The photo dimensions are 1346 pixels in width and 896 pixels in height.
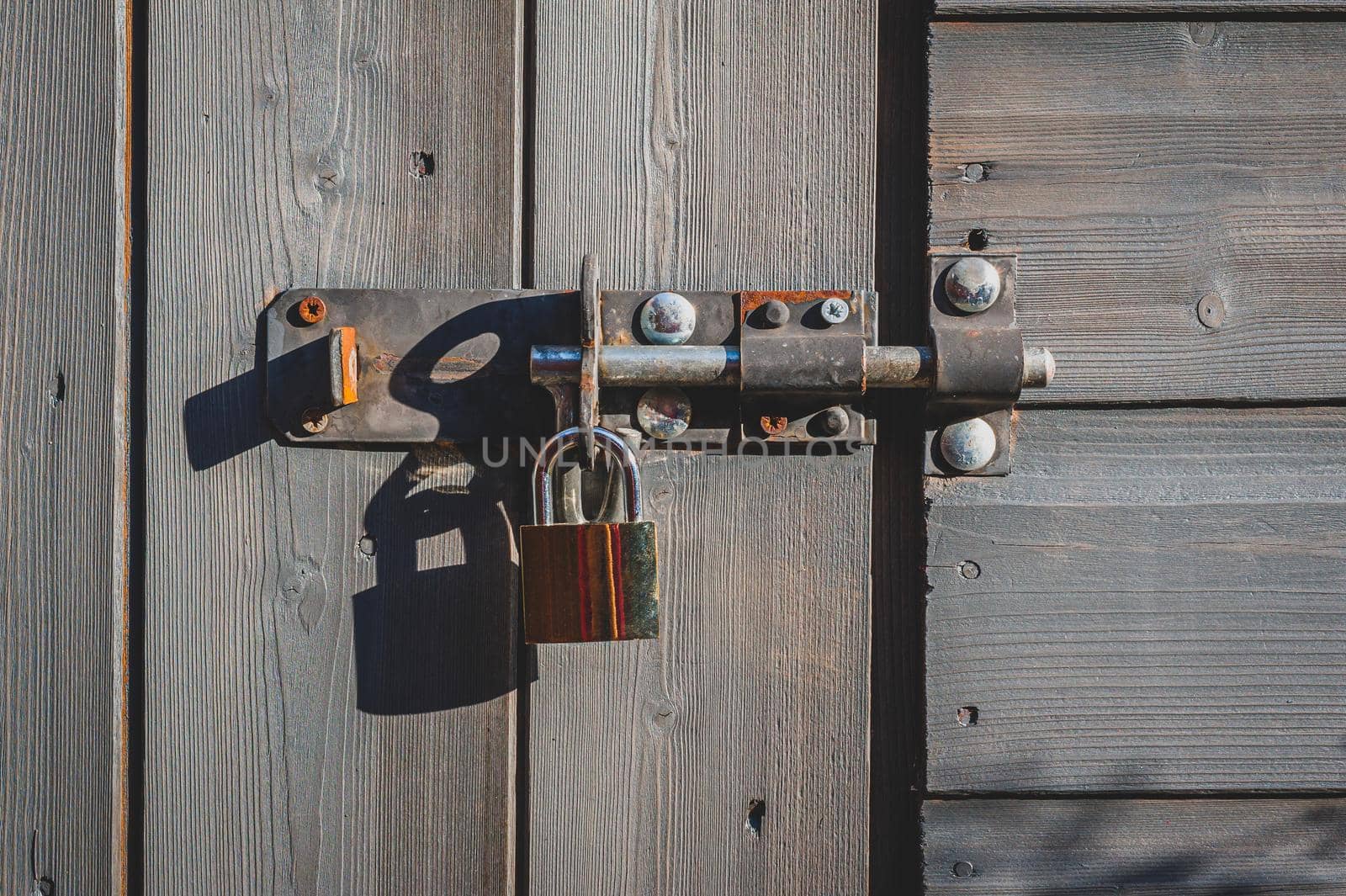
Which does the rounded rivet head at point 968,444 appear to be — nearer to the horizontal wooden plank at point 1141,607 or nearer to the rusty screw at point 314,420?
the horizontal wooden plank at point 1141,607

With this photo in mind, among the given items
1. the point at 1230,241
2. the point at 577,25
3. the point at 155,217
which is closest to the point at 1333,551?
the point at 1230,241

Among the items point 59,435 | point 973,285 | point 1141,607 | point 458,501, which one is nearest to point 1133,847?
point 1141,607

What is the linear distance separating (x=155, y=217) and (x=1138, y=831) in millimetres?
948

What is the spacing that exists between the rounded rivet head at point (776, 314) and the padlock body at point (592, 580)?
182mm

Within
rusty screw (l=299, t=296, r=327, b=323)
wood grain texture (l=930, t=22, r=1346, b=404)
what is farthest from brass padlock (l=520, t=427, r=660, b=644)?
wood grain texture (l=930, t=22, r=1346, b=404)

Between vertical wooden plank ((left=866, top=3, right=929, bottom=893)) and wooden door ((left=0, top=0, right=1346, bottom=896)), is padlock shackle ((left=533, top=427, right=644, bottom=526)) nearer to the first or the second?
wooden door ((left=0, top=0, right=1346, bottom=896))

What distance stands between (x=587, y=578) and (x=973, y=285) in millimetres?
368

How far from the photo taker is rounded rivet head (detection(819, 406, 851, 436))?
0.63 metres

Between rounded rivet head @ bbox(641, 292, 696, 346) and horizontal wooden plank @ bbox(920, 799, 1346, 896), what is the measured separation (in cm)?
44

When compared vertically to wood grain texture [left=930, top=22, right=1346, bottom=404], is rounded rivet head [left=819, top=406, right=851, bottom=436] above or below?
below

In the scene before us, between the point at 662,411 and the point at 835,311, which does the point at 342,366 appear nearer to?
the point at 662,411

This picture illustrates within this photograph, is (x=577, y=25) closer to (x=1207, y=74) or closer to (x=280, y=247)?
(x=280, y=247)

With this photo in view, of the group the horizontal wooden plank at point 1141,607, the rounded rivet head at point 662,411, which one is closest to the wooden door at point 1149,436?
the horizontal wooden plank at point 1141,607

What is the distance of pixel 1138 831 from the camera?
0.65 m
